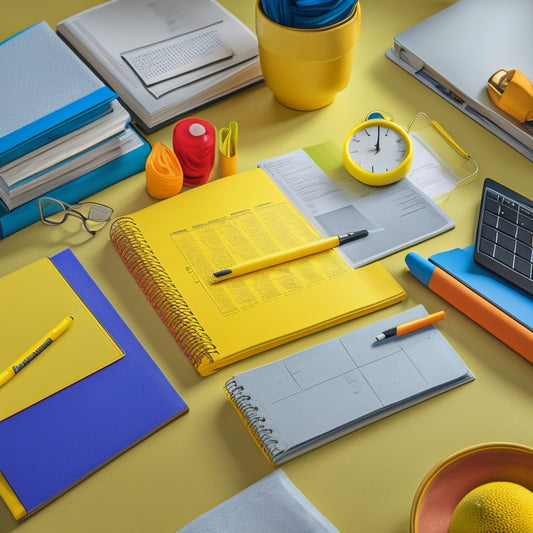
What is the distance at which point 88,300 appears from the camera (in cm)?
103

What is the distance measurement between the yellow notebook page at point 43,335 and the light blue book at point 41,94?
18cm

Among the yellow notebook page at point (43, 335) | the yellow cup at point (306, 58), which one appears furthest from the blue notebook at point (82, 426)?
the yellow cup at point (306, 58)

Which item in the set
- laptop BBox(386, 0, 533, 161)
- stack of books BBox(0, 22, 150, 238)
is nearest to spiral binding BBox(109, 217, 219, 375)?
stack of books BBox(0, 22, 150, 238)

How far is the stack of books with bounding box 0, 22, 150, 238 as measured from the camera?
109 cm

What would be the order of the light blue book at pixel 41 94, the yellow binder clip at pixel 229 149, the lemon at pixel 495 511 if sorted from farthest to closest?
the yellow binder clip at pixel 229 149
the light blue book at pixel 41 94
the lemon at pixel 495 511

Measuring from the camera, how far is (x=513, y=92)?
1249mm

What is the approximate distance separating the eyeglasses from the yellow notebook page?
0.32 feet

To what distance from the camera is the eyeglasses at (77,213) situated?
3.73ft

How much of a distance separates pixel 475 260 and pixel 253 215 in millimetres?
338

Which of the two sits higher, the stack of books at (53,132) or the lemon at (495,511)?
the stack of books at (53,132)

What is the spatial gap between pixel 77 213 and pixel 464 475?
69 centimetres

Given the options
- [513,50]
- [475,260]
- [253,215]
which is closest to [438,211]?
[475,260]

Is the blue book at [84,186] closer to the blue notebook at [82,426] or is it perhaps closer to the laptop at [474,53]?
the blue notebook at [82,426]

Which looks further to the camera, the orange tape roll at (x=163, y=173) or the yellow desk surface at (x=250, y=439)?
the orange tape roll at (x=163, y=173)
